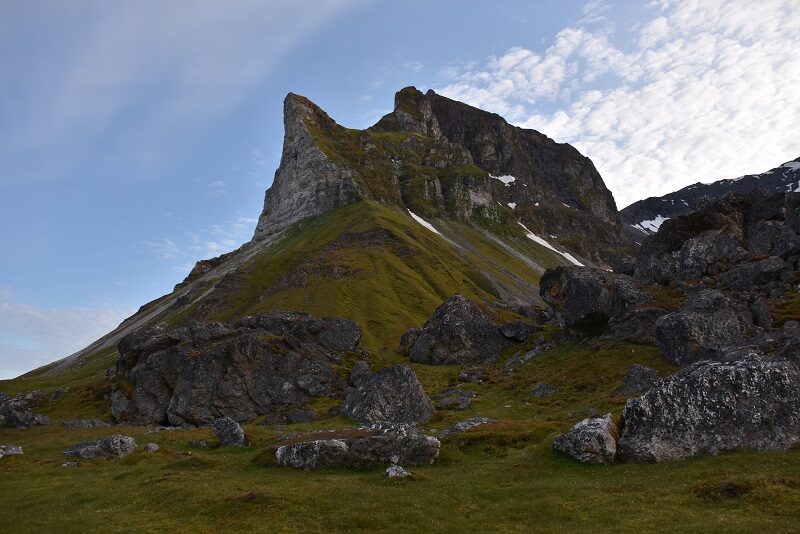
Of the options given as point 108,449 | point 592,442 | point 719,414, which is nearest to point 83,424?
point 108,449

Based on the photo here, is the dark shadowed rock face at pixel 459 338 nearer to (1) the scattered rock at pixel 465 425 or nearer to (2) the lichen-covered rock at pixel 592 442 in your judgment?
(1) the scattered rock at pixel 465 425

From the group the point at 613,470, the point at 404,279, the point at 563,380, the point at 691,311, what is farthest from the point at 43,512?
the point at 404,279

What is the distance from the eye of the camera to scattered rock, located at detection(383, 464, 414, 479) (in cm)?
3209

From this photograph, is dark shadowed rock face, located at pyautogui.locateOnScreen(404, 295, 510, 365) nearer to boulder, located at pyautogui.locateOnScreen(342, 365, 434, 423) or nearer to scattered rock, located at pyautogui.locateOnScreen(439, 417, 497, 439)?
boulder, located at pyautogui.locateOnScreen(342, 365, 434, 423)

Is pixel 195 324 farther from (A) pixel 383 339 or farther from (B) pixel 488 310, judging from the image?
(B) pixel 488 310

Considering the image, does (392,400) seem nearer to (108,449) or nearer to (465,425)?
(465,425)

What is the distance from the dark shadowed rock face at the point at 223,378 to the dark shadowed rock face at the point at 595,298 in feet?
124

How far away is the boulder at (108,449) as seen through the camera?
47500 millimetres

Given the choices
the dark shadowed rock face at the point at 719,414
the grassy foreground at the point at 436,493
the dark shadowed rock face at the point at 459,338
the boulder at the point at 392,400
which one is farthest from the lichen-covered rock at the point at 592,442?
the dark shadowed rock face at the point at 459,338

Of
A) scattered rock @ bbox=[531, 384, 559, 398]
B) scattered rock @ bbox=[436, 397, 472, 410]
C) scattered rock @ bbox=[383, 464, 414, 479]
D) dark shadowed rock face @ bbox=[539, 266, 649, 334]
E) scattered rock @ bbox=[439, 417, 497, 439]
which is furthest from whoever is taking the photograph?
dark shadowed rock face @ bbox=[539, 266, 649, 334]

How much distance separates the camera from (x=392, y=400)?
56750 mm

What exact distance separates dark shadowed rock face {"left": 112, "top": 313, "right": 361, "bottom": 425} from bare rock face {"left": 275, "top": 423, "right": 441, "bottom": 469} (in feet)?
138

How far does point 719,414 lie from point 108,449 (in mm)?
49690

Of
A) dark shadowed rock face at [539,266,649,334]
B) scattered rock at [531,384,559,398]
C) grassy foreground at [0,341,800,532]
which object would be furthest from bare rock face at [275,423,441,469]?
dark shadowed rock face at [539,266,649,334]
